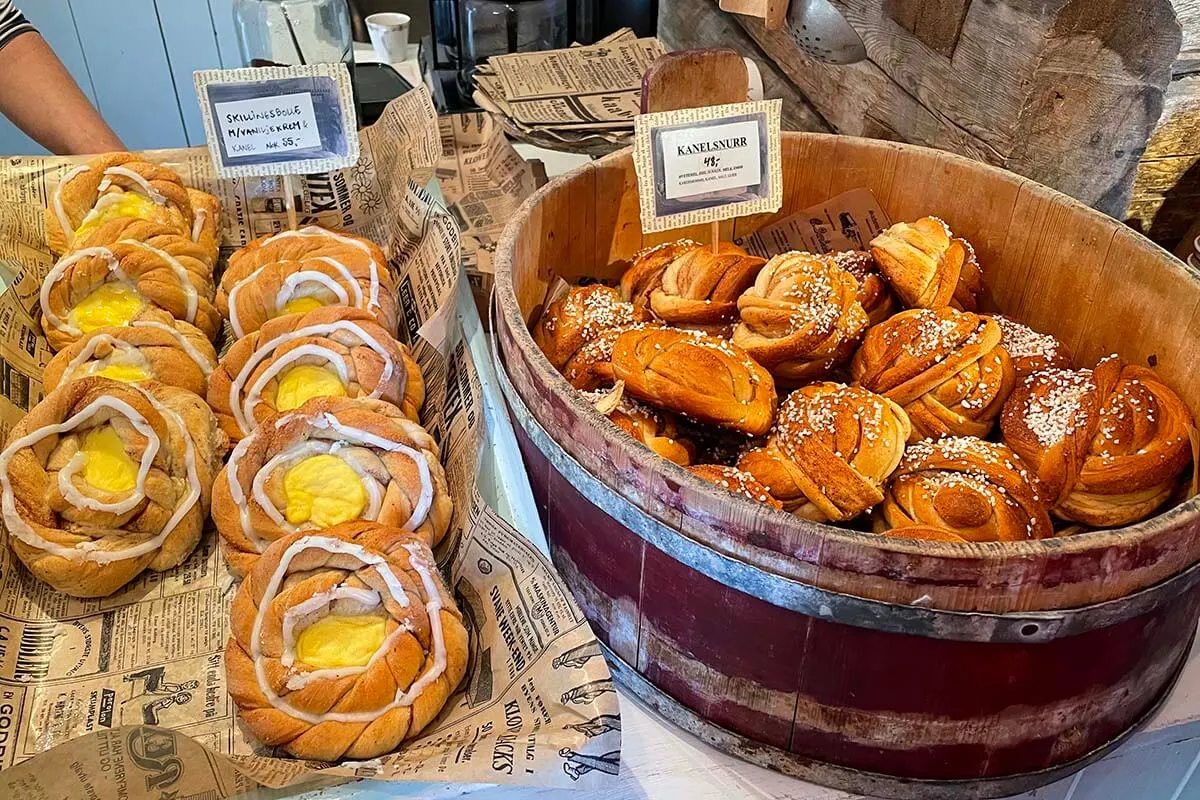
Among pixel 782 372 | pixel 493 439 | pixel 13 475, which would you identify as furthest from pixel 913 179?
pixel 13 475

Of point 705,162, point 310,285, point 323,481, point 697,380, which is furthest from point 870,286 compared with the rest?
point 310,285

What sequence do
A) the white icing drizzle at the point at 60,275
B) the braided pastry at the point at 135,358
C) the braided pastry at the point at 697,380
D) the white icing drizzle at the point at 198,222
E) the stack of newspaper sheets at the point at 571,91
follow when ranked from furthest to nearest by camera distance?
the stack of newspaper sheets at the point at 571,91, the white icing drizzle at the point at 198,222, the white icing drizzle at the point at 60,275, the braided pastry at the point at 135,358, the braided pastry at the point at 697,380

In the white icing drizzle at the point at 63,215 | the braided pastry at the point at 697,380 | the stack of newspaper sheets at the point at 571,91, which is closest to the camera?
the braided pastry at the point at 697,380

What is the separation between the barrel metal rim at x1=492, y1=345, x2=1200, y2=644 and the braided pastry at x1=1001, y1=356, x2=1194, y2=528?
0.58 feet

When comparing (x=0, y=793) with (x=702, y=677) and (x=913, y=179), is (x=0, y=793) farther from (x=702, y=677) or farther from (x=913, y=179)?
(x=913, y=179)

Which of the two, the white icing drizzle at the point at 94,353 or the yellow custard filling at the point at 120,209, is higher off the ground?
the yellow custard filling at the point at 120,209

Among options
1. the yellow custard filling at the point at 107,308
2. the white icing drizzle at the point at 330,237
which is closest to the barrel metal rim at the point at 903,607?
the white icing drizzle at the point at 330,237

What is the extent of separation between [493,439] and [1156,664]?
0.95 metres

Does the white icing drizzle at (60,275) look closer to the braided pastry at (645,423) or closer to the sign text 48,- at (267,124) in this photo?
the sign text 48,- at (267,124)

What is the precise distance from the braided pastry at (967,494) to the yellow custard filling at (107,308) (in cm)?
144

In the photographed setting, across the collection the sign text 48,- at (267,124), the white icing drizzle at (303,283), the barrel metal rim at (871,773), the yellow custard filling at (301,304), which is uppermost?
the sign text 48,- at (267,124)

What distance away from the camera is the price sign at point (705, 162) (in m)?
1.45

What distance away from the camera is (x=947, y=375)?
4.36 ft

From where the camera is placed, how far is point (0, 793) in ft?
2.81
